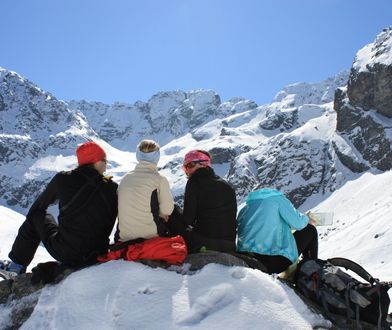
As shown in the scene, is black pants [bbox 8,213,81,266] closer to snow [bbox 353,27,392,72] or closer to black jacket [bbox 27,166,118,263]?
black jacket [bbox 27,166,118,263]

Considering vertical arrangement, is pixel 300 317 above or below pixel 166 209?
below

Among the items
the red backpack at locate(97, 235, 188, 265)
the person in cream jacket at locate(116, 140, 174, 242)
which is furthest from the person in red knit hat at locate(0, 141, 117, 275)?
the red backpack at locate(97, 235, 188, 265)

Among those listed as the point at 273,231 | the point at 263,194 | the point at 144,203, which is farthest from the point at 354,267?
the point at 144,203

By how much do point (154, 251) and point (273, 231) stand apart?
210 cm

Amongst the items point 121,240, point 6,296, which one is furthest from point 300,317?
point 6,296

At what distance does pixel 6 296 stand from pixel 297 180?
167370 millimetres

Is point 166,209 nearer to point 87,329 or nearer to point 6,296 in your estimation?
point 87,329

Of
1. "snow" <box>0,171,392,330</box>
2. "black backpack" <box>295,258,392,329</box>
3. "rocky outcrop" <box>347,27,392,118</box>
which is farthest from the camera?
"rocky outcrop" <box>347,27,392,118</box>

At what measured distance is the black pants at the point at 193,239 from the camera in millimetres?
7363

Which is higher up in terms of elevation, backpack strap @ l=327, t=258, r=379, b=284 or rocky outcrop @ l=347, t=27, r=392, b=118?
rocky outcrop @ l=347, t=27, r=392, b=118

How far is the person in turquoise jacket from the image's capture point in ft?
24.7

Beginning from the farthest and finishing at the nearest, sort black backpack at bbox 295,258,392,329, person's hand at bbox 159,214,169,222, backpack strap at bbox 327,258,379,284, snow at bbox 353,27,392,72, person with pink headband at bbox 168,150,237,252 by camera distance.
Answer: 1. snow at bbox 353,27,392,72
2. person with pink headband at bbox 168,150,237,252
3. person's hand at bbox 159,214,169,222
4. backpack strap at bbox 327,258,379,284
5. black backpack at bbox 295,258,392,329

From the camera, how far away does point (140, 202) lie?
6.93 metres

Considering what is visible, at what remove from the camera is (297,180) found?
170m
